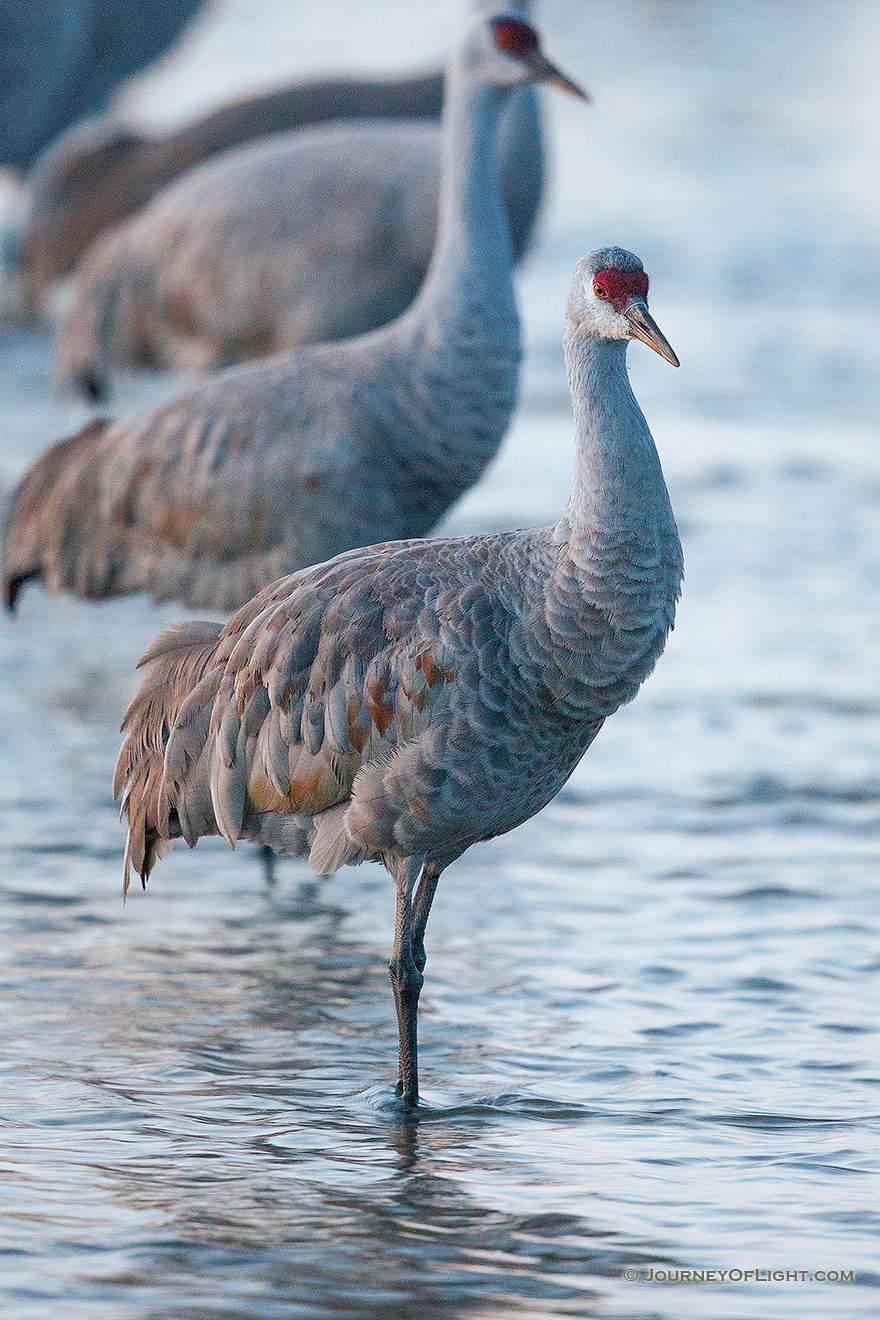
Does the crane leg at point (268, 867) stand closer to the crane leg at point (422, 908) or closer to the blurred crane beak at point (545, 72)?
the crane leg at point (422, 908)

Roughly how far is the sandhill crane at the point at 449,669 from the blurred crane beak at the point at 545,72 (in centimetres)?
258

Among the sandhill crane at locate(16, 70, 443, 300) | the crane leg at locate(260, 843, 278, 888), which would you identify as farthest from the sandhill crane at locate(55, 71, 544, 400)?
the crane leg at locate(260, 843, 278, 888)

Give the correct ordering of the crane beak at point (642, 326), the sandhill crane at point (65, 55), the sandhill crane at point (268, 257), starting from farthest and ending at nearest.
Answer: the sandhill crane at point (65, 55) < the sandhill crane at point (268, 257) < the crane beak at point (642, 326)

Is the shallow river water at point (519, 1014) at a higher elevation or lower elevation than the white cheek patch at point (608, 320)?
lower

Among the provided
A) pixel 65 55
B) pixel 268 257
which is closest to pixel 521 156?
pixel 268 257

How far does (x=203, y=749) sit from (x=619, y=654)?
1.05 metres

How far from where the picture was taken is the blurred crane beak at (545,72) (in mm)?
7098

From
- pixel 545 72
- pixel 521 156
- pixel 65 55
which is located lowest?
pixel 545 72

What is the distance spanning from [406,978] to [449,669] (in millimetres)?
764

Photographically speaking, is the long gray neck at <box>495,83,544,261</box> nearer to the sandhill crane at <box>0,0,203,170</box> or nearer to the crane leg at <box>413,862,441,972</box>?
the sandhill crane at <box>0,0,203,170</box>

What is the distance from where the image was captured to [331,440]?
659 centimetres

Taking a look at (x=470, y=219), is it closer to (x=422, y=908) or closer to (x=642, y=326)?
(x=642, y=326)

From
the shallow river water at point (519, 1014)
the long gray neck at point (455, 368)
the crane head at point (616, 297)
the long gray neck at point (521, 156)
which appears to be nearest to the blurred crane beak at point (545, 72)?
the long gray neck at point (455, 368)

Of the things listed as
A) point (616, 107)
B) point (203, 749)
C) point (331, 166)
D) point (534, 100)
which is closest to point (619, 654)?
point (203, 749)
